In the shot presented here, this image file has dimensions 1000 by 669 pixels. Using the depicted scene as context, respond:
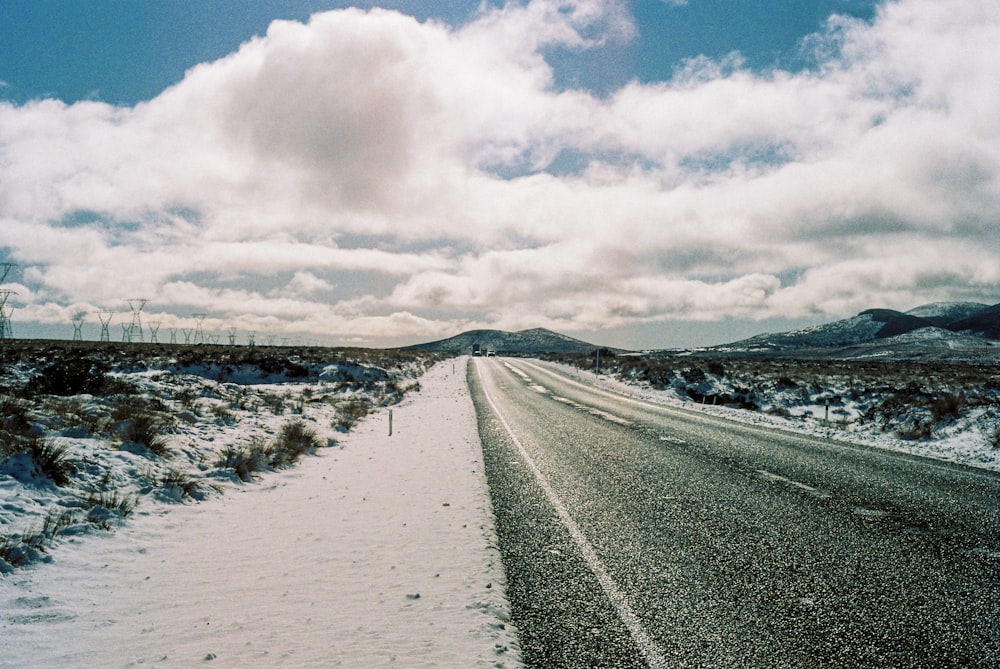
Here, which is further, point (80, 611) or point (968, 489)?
point (968, 489)

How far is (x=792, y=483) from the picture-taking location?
8438 mm

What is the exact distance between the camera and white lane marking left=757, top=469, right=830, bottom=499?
780cm

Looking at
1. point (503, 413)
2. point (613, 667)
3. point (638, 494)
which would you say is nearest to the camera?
point (613, 667)

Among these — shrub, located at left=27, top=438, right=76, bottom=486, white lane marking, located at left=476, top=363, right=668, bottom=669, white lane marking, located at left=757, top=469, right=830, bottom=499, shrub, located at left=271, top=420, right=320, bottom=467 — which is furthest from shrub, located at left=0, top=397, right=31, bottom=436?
white lane marking, located at left=757, top=469, right=830, bottom=499

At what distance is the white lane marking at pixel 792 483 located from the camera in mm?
7800

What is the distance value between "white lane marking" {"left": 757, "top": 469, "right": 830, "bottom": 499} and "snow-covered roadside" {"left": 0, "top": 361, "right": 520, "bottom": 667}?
485 centimetres

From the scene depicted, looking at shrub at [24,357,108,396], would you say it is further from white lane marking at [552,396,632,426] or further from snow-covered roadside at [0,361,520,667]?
white lane marking at [552,396,632,426]

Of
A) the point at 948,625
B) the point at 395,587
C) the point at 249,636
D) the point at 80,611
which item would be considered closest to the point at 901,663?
the point at 948,625

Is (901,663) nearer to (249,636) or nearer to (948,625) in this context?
(948,625)

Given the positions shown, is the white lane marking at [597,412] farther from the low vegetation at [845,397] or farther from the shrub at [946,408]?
the shrub at [946,408]

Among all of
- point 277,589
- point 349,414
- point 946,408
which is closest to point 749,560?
point 277,589

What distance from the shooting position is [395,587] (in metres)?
4.83

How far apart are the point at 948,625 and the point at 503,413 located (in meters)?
15.7

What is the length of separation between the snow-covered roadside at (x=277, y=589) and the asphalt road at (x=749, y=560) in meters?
0.50
